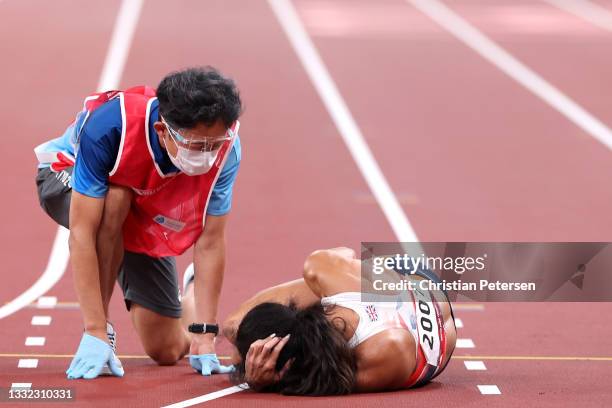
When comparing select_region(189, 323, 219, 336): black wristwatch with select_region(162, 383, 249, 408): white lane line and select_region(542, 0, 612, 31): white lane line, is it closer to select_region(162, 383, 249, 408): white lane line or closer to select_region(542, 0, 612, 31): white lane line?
select_region(162, 383, 249, 408): white lane line

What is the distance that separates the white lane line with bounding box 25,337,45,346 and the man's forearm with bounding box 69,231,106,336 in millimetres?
719

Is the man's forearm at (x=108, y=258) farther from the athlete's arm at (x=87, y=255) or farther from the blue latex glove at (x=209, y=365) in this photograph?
the blue latex glove at (x=209, y=365)

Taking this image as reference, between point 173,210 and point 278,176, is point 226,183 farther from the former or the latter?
point 278,176

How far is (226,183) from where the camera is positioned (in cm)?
459

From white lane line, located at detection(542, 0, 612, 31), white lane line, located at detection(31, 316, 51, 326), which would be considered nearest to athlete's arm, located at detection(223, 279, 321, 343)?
white lane line, located at detection(31, 316, 51, 326)

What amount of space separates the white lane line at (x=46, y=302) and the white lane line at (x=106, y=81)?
1.6 inches

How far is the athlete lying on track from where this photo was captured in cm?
386

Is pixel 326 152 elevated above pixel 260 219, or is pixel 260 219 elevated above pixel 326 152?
pixel 326 152

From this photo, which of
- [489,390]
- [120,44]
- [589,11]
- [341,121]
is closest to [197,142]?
[489,390]

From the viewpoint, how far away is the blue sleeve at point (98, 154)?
428 centimetres

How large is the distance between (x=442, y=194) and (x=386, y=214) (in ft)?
2.13

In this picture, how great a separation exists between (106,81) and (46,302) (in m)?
4.92

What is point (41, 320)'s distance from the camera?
5383 mm

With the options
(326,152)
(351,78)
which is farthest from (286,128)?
(351,78)
